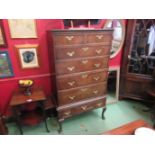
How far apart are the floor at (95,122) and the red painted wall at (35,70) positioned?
0.55m

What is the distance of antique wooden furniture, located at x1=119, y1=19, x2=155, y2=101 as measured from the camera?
7.26 feet

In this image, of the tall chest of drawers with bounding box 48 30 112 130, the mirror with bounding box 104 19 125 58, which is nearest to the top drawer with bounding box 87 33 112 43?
the tall chest of drawers with bounding box 48 30 112 130

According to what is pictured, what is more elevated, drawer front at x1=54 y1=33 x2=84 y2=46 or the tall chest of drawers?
drawer front at x1=54 y1=33 x2=84 y2=46

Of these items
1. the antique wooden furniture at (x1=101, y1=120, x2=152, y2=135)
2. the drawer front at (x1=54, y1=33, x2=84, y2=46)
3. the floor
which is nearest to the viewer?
the antique wooden furniture at (x1=101, y1=120, x2=152, y2=135)

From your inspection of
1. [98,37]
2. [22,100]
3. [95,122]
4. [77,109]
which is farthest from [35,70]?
[95,122]

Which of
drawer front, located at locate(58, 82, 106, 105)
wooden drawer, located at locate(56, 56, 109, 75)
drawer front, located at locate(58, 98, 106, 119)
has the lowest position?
drawer front, located at locate(58, 98, 106, 119)

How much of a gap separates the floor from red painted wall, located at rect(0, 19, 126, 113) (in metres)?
0.55

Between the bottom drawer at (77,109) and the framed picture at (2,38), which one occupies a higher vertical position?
the framed picture at (2,38)

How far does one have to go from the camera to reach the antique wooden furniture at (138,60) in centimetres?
221

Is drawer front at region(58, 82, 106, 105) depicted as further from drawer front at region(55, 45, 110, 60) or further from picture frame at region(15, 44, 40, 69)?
picture frame at region(15, 44, 40, 69)

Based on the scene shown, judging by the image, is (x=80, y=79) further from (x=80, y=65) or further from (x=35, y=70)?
(x=35, y=70)

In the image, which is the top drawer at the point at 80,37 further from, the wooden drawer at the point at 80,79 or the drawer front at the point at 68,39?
the wooden drawer at the point at 80,79

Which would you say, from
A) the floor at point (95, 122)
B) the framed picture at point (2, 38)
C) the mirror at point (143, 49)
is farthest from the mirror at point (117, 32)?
the framed picture at point (2, 38)

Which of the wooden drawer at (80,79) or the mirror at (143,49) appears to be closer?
the wooden drawer at (80,79)
